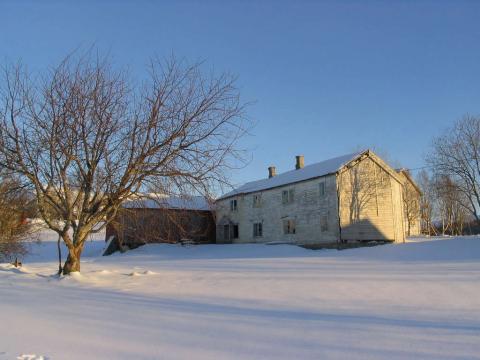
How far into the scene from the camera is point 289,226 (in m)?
35.2

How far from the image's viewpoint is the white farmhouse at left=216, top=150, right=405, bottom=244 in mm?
31531

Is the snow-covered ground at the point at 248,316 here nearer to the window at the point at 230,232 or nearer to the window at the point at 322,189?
the window at the point at 322,189

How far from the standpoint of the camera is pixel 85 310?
30.4ft

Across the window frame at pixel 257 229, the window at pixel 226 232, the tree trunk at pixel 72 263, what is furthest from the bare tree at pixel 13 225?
the window at pixel 226 232

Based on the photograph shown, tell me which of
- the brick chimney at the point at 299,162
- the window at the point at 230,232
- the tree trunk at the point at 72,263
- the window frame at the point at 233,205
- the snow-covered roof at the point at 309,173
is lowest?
the tree trunk at the point at 72,263

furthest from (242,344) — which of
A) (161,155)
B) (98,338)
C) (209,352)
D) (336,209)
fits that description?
(336,209)

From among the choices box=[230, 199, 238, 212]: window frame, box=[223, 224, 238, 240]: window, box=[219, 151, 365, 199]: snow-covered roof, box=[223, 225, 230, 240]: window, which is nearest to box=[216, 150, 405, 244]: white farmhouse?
box=[219, 151, 365, 199]: snow-covered roof

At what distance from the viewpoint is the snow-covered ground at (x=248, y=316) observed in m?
6.09

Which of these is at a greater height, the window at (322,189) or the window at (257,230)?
the window at (322,189)

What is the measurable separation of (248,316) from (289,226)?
27.2 metres

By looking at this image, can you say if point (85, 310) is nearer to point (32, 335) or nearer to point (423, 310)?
point (32, 335)

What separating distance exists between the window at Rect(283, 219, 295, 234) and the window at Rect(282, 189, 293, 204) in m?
1.50

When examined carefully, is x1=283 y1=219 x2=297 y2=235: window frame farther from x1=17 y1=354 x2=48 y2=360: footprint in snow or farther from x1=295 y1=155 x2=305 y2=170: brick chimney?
x1=17 y1=354 x2=48 y2=360: footprint in snow

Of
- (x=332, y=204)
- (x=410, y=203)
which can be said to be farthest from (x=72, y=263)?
(x=410, y=203)
